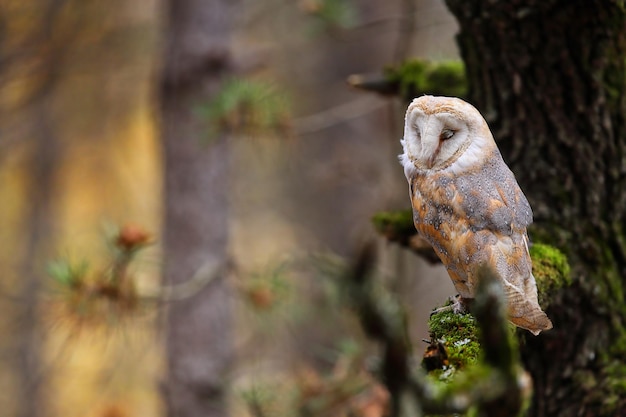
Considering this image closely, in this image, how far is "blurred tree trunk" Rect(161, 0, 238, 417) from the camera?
13.2 feet

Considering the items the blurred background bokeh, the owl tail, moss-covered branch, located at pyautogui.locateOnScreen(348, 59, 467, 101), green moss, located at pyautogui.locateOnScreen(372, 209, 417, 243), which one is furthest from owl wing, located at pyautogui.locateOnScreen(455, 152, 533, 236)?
the blurred background bokeh

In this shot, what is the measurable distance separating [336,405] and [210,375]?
1178mm

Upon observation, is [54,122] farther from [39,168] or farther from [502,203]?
[502,203]

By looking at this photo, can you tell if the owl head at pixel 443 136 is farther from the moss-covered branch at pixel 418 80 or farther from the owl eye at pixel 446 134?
the moss-covered branch at pixel 418 80

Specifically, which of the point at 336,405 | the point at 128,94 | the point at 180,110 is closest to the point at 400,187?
the point at 180,110

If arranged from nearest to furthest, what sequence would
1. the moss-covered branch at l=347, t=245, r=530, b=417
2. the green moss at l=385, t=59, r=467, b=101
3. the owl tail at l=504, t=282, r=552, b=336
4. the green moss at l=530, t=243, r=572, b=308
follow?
the moss-covered branch at l=347, t=245, r=530, b=417 → the owl tail at l=504, t=282, r=552, b=336 → the green moss at l=530, t=243, r=572, b=308 → the green moss at l=385, t=59, r=467, b=101

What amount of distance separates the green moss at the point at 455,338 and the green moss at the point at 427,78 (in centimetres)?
121

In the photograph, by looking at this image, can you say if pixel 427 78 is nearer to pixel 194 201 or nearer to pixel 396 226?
pixel 396 226

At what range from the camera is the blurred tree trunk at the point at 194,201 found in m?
4.03

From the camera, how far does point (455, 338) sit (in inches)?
59.2

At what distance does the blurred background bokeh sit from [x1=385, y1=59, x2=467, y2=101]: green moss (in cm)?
49

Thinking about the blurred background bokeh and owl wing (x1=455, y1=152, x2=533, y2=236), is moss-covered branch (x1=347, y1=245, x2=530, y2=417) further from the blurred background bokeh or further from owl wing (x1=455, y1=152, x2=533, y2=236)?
the blurred background bokeh

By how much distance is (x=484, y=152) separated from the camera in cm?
153

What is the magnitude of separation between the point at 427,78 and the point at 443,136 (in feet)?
4.06
